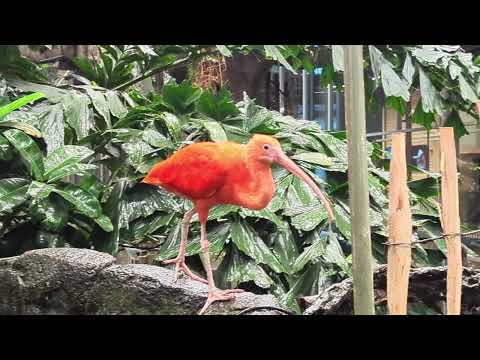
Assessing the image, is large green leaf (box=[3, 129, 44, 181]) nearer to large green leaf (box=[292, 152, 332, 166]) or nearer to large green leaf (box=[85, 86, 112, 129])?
large green leaf (box=[85, 86, 112, 129])

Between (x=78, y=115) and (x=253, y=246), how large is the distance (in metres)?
1.31

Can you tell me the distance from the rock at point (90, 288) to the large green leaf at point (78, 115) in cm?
98

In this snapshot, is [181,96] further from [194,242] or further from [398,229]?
[398,229]

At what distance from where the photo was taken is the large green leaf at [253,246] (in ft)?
8.52

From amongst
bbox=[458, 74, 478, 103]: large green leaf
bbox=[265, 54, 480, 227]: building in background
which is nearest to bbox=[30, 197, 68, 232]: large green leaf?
bbox=[265, 54, 480, 227]: building in background

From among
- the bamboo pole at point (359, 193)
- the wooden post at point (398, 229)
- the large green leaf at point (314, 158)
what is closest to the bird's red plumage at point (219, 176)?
the bamboo pole at point (359, 193)

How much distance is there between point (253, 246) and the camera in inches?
104

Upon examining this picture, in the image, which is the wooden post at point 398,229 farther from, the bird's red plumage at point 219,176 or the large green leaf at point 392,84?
the large green leaf at point 392,84

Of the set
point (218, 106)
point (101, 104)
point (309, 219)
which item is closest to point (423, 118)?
point (309, 219)

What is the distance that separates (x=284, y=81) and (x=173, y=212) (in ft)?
3.44

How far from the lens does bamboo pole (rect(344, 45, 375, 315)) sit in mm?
1917
